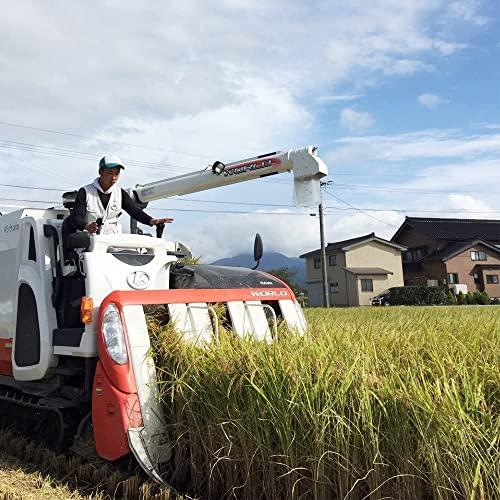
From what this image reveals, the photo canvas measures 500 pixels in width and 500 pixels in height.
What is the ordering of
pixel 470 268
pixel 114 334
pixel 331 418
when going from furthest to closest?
pixel 470 268, pixel 114 334, pixel 331 418

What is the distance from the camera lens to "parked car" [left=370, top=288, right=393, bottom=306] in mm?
41300

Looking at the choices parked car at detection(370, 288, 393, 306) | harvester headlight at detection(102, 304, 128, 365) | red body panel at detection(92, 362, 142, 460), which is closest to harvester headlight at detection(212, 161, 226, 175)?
harvester headlight at detection(102, 304, 128, 365)

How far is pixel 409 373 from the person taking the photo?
10.3ft

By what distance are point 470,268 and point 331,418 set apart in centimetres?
4686

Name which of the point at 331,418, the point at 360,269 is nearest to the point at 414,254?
the point at 360,269

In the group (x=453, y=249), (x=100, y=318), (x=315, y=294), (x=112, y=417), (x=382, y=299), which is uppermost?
(x=453, y=249)

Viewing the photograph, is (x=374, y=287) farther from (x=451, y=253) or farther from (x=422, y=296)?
(x=451, y=253)

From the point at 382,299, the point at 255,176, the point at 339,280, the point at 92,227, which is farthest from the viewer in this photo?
the point at 339,280

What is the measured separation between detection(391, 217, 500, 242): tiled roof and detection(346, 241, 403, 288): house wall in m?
5.22

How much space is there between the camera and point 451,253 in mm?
46281

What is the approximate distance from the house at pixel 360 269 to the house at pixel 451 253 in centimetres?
324

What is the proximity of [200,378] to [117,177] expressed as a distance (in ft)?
7.38

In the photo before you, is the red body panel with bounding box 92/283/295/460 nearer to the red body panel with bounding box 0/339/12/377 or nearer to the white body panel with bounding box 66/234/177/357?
the white body panel with bounding box 66/234/177/357

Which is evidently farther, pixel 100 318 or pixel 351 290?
pixel 351 290
